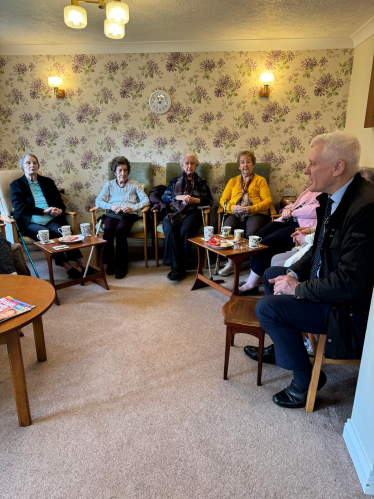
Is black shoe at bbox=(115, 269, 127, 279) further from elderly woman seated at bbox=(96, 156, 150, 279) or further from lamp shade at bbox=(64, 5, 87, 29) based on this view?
lamp shade at bbox=(64, 5, 87, 29)

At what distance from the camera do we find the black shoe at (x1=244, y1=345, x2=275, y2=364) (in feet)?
6.36

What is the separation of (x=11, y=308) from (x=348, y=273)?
1475 millimetres

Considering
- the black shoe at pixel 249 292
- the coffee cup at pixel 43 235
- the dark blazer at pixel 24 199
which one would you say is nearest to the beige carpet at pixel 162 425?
the black shoe at pixel 249 292

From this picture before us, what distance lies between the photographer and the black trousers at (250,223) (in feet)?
10.5

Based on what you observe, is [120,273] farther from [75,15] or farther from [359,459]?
[359,459]

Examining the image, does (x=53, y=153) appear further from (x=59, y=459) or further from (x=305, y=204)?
(x=59, y=459)

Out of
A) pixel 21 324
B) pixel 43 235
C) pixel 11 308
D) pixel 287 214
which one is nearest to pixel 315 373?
pixel 21 324

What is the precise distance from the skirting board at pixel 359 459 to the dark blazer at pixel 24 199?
3.09 m

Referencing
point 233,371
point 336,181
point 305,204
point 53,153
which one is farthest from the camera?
point 53,153

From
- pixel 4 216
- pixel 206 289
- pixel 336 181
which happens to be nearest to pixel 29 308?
pixel 336 181

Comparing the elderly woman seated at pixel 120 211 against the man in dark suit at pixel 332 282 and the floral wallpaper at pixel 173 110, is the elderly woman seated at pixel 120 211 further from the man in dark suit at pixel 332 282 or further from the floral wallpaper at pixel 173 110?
the man in dark suit at pixel 332 282

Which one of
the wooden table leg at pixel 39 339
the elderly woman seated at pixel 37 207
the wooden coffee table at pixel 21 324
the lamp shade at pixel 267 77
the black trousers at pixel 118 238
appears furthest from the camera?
the lamp shade at pixel 267 77

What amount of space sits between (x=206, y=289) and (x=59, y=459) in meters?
1.84

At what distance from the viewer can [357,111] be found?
352 cm
